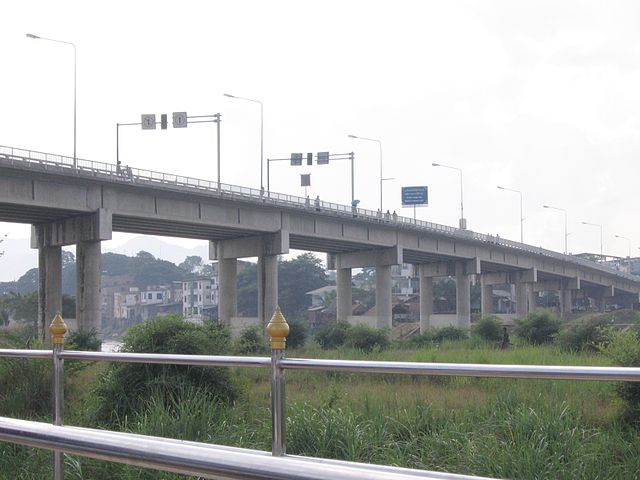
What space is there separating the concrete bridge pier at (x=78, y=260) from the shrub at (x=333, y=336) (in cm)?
1121

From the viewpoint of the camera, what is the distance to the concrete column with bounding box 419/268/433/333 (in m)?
78.2

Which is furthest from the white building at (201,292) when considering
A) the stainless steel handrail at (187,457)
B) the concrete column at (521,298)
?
the stainless steel handrail at (187,457)

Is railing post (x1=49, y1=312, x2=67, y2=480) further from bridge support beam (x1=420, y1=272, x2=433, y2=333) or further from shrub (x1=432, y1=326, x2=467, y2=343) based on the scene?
bridge support beam (x1=420, y1=272, x2=433, y2=333)

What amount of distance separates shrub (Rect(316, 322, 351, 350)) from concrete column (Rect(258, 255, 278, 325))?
35.5ft

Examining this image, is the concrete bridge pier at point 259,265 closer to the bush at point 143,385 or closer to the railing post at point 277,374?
the bush at point 143,385

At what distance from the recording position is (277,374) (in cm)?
444

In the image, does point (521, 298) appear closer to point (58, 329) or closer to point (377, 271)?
point (377, 271)

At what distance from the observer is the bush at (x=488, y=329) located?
4254 cm

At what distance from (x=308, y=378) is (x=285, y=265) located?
98.8 metres

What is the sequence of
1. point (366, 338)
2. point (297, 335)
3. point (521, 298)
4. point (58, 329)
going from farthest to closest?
point (521, 298) → point (297, 335) → point (366, 338) → point (58, 329)

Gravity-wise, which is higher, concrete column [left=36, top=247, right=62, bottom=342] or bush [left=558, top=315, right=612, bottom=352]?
concrete column [left=36, top=247, right=62, bottom=342]

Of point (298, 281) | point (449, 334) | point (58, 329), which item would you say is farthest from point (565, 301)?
point (58, 329)

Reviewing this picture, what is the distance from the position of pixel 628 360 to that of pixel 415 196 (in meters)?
69.1

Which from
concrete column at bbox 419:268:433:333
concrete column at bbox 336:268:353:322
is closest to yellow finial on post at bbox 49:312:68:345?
concrete column at bbox 336:268:353:322
